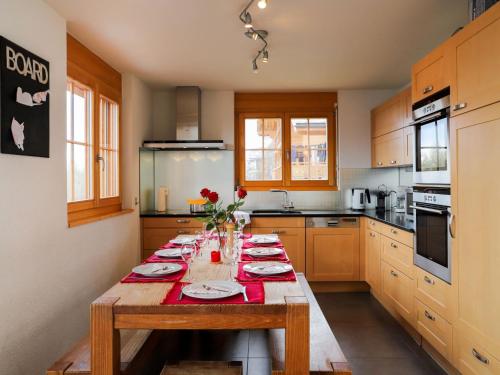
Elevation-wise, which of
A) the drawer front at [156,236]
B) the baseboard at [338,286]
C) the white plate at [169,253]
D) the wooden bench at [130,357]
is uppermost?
the white plate at [169,253]

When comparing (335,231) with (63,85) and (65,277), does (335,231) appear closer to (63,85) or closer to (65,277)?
(65,277)

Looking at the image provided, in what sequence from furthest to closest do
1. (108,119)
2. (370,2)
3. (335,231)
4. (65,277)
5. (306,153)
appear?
(306,153) < (335,231) < (108,119) < (65,277) < (370,2)

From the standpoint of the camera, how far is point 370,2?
2348 millimetres

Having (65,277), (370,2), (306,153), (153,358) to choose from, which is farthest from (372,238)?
(65,277)

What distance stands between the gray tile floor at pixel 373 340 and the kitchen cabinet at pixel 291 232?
1.73 ft

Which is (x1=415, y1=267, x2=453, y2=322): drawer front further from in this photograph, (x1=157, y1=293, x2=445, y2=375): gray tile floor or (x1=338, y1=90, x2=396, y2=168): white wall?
(x1=338, y1=90, x2=396, y2=168): white wall

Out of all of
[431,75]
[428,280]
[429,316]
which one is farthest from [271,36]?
[429,316]

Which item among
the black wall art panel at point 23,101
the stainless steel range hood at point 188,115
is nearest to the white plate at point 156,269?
the black wall art panel at point 23,101

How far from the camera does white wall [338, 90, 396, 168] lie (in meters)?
4.67

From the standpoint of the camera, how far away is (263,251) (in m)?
2.40

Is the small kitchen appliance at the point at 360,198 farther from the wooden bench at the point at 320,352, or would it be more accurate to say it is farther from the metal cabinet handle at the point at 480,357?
the metal cabinet handle at the point at 480,357

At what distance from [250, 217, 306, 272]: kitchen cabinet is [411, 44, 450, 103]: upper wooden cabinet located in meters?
1.93

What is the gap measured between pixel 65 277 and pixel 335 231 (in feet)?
9.24

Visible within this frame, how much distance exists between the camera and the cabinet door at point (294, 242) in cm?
412
